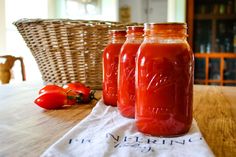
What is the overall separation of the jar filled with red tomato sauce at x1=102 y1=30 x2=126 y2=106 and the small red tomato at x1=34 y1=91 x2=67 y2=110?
12 centimetres

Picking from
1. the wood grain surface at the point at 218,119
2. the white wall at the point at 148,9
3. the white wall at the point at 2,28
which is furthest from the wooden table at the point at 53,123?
the white wall at the point at 148,9

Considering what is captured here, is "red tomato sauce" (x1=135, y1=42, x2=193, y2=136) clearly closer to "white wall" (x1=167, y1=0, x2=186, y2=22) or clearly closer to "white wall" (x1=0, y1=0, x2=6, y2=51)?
"white wall" (x1=167, y1=0, x2=186, y2=22)

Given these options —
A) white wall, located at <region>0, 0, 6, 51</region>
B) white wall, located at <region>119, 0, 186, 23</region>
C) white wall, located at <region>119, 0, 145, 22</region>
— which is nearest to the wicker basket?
white wall, located at <region>0, 0, 6, 51</region>

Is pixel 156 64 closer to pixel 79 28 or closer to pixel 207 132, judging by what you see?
pixel 207 132

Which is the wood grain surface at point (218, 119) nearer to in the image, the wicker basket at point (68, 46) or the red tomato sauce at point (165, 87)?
the red tomato sauce at point (165, 87)

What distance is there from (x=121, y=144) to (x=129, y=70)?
21 centimetres

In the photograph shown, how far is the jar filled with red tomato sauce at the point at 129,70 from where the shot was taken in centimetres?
66

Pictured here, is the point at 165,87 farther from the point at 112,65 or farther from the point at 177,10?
the point at 177,10

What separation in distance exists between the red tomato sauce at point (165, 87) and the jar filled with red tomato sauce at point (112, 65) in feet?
0.77

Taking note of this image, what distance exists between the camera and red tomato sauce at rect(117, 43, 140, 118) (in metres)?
0.66

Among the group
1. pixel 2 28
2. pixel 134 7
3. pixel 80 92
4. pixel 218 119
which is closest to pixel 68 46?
pixel 80 92

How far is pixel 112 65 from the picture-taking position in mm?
781

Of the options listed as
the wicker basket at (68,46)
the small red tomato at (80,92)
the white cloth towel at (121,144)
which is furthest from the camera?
the wicker basket at (68,46)

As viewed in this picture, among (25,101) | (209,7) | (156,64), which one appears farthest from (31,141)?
(209,7)
